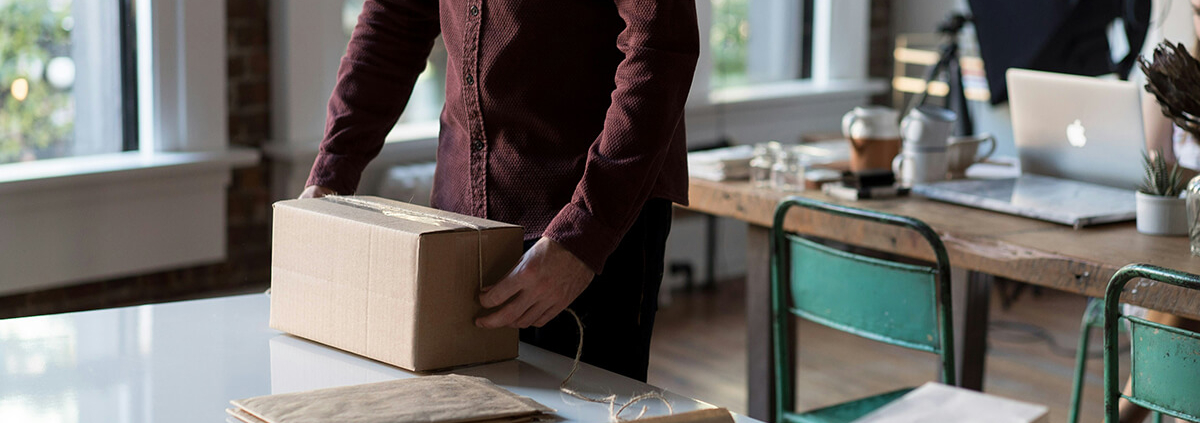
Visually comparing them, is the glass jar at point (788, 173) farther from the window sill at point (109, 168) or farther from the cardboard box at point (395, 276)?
the window sill at point (109, 168)

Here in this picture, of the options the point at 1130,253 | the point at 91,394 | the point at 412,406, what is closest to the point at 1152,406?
the point at 1130,253

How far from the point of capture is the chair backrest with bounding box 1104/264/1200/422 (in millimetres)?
1590

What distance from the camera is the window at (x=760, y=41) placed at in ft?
15.6

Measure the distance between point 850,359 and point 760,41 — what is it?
5.13ft

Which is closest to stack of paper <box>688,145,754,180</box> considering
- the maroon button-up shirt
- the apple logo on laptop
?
the apple logo on laptop

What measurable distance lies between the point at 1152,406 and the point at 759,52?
3375 millimetres

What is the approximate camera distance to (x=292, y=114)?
348 cm

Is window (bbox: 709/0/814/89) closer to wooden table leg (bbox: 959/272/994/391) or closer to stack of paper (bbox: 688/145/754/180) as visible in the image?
stack of paper (bbox: 688/145/754/180)

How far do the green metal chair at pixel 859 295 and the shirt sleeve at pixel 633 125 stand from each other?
25.2 inches

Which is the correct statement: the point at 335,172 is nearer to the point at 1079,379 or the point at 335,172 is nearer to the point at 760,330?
the point at 760,330

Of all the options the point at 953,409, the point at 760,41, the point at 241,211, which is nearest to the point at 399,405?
the point at 953,409

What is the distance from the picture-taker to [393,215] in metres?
1.30

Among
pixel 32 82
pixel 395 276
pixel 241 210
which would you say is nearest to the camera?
pixel 395 276

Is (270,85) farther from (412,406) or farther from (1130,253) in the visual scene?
(412,406)
